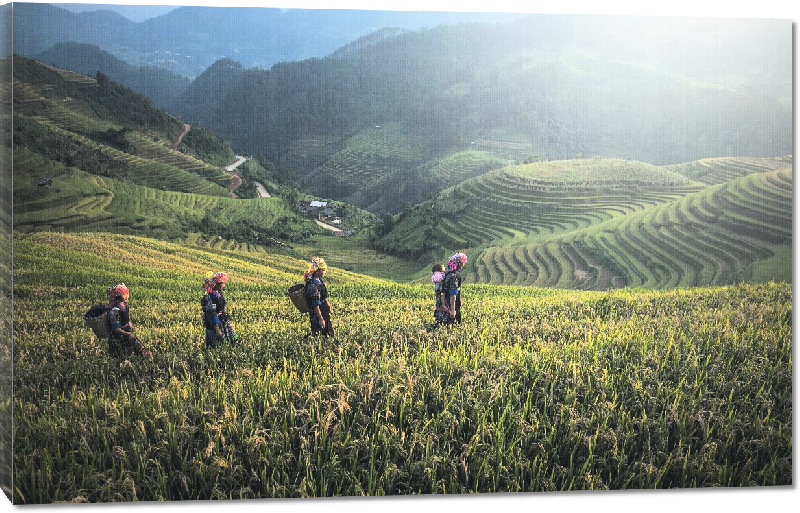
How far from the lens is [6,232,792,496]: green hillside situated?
3.24 m

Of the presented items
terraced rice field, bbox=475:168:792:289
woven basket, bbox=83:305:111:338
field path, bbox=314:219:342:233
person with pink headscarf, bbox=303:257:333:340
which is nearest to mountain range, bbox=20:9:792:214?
field path, bbox=314:219:342:233

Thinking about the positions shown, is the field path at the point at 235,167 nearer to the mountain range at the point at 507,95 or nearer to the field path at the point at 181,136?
the mountain range at the point at 507,95

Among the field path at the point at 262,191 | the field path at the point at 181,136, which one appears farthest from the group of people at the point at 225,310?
the field path at the point at 181,136

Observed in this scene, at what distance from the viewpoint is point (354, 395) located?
3521 millimetres

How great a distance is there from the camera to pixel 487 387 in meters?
3.72

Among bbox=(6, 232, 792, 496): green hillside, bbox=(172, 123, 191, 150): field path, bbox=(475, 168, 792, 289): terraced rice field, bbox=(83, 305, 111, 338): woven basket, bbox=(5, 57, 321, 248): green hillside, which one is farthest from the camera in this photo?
bbox=(172, 123, 191, 150): field path

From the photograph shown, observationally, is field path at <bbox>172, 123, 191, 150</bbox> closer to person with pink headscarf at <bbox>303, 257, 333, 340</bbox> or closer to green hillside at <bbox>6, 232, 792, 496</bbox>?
green hillside at <bbox>6, 232, 792, 496</bbox>

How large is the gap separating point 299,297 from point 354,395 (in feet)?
3.02

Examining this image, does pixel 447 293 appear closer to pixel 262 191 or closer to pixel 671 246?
pixel 262 191

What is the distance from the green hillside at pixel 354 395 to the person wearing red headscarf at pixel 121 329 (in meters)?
0.11

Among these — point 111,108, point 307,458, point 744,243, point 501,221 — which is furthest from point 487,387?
point 111,108

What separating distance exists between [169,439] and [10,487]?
3.44ft

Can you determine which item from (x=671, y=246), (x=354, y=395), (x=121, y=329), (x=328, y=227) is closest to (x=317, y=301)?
(x=354, y=395)

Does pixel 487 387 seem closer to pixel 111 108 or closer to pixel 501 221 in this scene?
pixel 501 221
